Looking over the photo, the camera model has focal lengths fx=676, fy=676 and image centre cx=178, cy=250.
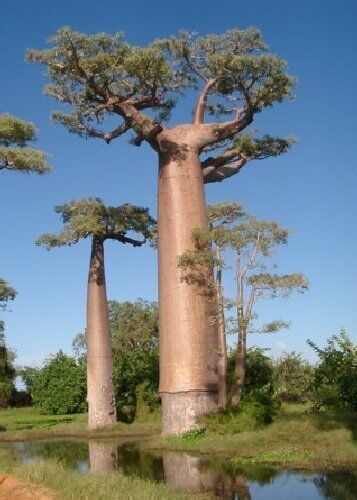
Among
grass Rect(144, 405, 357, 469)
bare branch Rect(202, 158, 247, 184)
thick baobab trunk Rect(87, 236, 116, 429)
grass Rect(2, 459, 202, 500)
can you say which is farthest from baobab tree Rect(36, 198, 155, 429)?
grass Rect(2, 459, 202, 500)

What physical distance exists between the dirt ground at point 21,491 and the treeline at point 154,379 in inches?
250

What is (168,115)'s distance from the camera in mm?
15711

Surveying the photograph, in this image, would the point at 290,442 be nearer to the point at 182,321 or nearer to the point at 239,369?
the point at 239,369

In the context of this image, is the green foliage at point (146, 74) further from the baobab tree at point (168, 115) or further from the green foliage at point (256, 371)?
the green foliage at point (256, 371)

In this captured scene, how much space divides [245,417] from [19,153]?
6593 mm

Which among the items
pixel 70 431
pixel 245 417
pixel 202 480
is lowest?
pixel 202 480

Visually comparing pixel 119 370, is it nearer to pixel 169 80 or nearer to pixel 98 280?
pixel 98 280

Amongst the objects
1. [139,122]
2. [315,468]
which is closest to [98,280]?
[139,122]

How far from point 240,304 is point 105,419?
6.34m

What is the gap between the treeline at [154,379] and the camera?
12.2m

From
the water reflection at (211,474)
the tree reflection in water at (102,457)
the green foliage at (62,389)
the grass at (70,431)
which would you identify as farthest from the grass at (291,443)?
the green foliage at (62,389)

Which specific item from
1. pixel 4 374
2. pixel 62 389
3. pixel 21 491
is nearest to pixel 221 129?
pixel 4 374

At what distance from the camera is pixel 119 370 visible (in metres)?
21.2

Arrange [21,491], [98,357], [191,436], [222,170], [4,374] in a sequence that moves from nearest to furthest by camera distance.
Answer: [21,491], [191,436], [222,170], [98,357], [4,374]
